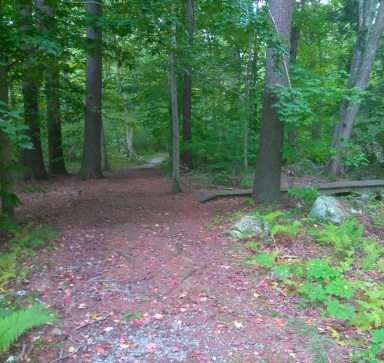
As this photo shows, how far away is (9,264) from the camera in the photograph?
4.63 m

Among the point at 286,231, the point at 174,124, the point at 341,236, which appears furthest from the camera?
the point at 174,124

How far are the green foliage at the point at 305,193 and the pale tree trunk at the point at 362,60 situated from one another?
4048mm

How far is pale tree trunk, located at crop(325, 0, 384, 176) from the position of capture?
1258 cm

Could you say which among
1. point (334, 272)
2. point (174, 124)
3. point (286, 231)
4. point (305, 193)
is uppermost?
point (174, 124)

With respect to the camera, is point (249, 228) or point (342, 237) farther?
point (249, 228)

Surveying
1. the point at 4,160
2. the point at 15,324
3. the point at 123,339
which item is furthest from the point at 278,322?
the point at 4,160

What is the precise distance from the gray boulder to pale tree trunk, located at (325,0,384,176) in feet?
16.0

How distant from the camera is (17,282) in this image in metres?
4.34

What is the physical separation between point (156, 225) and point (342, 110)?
33.9 ft

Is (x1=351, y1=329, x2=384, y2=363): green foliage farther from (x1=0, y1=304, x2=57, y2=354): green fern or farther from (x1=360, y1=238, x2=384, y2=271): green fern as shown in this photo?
(x1=0, y1=304, x2=57, y2=354): green fern

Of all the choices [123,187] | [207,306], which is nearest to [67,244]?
[207,306]

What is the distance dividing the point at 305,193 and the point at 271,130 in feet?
5.44

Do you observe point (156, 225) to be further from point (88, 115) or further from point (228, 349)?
point (88, 115)

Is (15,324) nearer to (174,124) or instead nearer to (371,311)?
(371,311)
